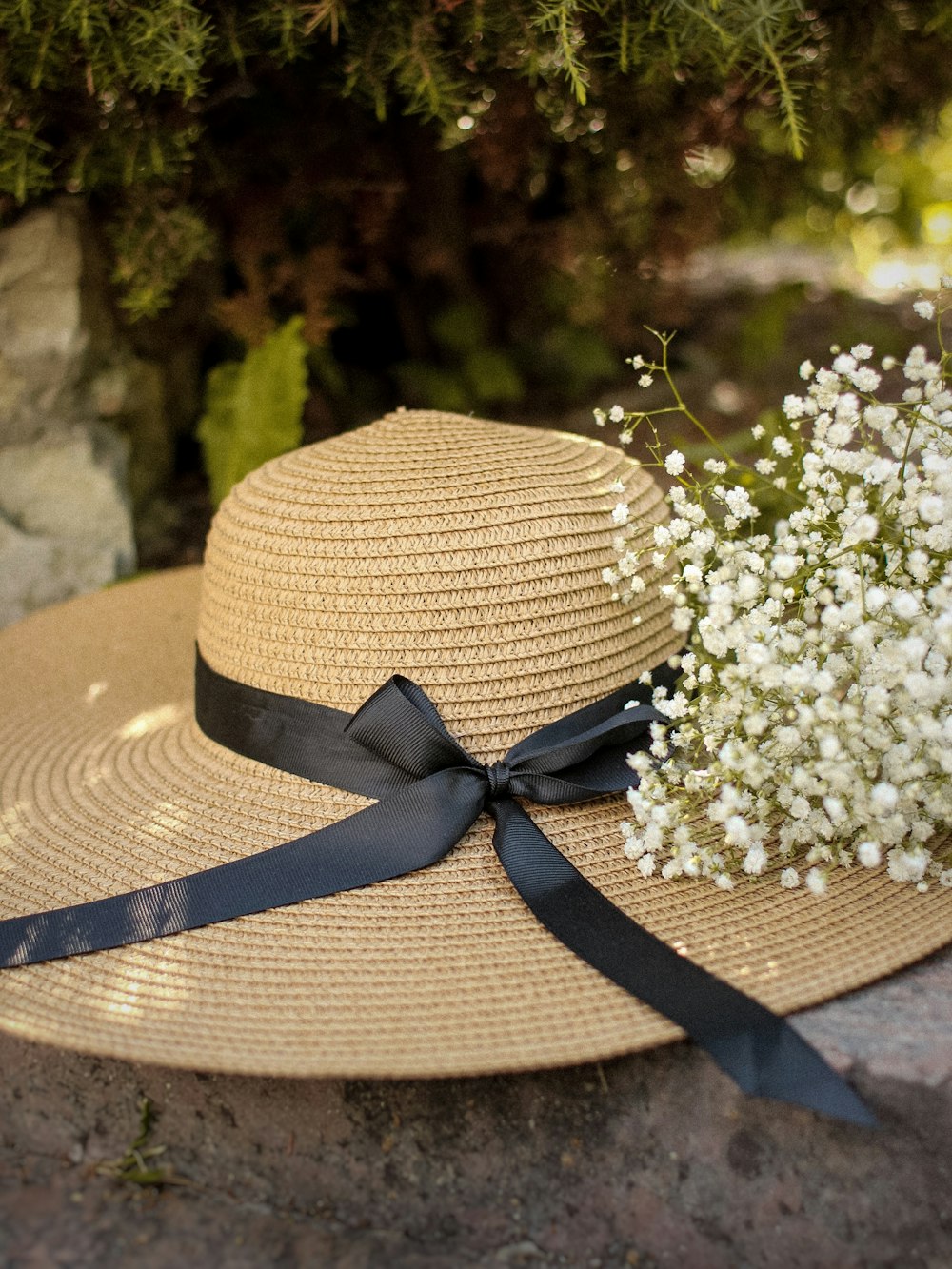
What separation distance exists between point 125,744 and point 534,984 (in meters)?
1.12

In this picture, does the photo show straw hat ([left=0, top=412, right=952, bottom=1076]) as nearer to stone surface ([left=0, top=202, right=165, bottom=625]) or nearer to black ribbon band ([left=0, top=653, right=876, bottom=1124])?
black ribbon band ([left=0, top=653, right=876, bottom=1124])

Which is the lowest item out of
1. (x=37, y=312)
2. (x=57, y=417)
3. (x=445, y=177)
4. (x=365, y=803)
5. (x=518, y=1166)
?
(x=518, y=1166)

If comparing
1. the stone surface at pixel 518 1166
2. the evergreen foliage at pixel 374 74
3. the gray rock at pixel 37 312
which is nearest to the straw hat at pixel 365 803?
the stone surface at pixel 518 1166

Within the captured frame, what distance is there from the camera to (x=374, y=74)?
272cm

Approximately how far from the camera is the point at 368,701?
72.1 inches

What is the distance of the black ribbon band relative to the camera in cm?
157

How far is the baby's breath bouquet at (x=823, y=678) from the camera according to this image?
5.45 ft

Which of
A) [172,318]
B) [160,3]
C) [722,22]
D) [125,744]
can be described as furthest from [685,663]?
[172,318]

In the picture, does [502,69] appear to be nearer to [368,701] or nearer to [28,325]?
[28,325]

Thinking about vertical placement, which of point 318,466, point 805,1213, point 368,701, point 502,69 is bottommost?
point 805,1213

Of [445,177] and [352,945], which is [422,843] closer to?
[352,945]

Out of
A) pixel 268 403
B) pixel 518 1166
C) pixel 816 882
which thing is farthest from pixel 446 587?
pixel 268 403

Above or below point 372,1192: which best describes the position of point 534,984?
above

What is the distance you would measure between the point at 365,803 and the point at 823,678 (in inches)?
30.0
